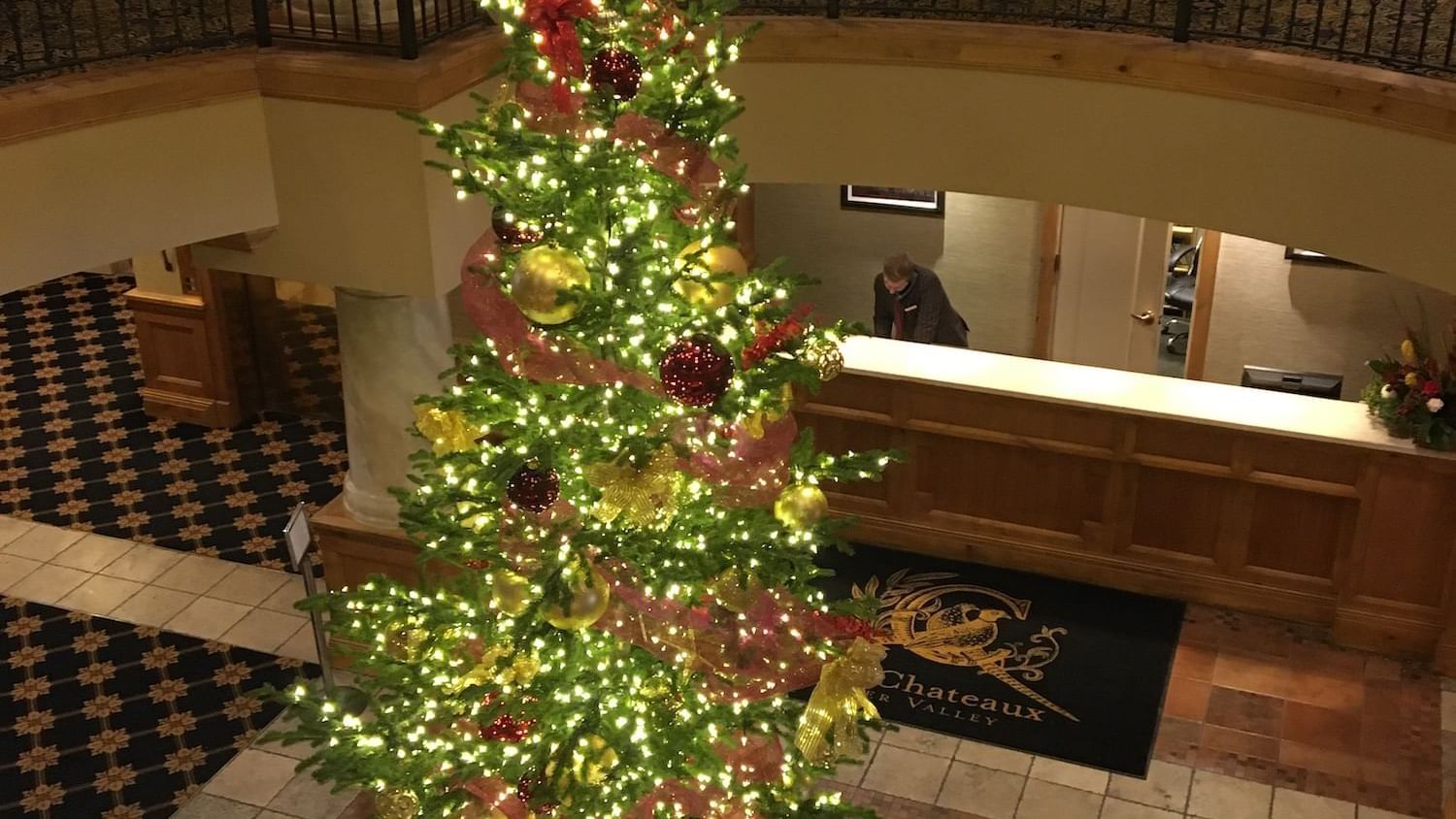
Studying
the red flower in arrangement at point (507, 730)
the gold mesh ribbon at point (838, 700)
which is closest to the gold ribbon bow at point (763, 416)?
the gold mesh ribbon at point (838, 700)

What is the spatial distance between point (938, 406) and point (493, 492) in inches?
171

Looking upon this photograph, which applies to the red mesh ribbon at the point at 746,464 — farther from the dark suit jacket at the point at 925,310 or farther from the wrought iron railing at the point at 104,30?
the dark suit jacket at the point at 925,310

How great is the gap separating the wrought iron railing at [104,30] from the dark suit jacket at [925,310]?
4.27 metres

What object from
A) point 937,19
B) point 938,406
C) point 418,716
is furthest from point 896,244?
point 418,716

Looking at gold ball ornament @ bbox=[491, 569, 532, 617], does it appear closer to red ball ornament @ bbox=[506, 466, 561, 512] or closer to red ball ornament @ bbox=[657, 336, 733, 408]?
red ball ornament @ bbox=[506, 466, 561, 512]

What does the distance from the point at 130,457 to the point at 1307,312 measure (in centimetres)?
763

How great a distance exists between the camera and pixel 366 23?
237 inches

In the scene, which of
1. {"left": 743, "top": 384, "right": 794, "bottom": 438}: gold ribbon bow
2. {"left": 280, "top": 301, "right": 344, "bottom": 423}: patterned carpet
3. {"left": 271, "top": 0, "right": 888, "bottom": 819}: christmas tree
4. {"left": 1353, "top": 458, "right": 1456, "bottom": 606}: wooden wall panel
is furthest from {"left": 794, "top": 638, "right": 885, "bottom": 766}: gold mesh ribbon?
{"left": 280, "top": 301, "right": 344, "bottom": 423}: patterned carpet

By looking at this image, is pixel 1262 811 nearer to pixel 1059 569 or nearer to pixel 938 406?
pixel 1059 569

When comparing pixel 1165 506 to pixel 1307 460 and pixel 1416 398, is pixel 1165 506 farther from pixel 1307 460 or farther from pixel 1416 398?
pixel 1416 398

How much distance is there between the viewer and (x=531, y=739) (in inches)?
186

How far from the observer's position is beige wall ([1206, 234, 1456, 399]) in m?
9.32

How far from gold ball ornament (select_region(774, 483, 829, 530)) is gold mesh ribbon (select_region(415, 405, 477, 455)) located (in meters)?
1.00

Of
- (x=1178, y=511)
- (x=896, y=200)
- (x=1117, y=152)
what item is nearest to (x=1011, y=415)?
(x=1178, y=511)
